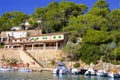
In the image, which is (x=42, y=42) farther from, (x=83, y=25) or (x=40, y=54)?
(x=83, y=25)

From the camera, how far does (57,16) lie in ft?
233

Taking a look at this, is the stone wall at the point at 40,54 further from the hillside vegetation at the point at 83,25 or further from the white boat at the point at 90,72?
the white boat at the point at 90,72

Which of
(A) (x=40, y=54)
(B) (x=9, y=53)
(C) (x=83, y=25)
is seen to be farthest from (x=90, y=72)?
(B) (x=9, y=53)

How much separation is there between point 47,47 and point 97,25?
417 inches

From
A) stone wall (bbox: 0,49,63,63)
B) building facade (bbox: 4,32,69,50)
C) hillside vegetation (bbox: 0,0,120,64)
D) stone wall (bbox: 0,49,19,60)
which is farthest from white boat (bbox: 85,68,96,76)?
stone wall (bbox: 0,49,19,60)

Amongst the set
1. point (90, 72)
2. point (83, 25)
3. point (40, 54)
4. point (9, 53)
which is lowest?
point (90, 72)

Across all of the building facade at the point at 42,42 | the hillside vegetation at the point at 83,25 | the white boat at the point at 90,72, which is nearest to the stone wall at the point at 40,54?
the building facade at the point at 42,42

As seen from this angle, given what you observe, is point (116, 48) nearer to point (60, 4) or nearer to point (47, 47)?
point (47, 47)

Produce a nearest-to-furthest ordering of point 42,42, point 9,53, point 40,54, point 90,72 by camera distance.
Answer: point 90,72
point 40,54
point 42,42
point 9,53

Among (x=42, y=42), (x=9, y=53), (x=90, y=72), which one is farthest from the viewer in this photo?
(x=9, y=53)

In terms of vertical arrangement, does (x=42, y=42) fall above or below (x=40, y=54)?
above

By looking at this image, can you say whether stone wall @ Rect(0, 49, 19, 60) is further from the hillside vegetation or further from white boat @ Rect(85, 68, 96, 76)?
white boat @ Rect(85, 68, 96, 76)

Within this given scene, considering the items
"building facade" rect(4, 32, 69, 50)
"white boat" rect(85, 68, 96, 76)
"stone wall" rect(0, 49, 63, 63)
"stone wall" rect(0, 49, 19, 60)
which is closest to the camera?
"white boat" rect(85, 68, 96, 76)

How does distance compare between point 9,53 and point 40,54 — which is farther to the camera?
point 9,53
